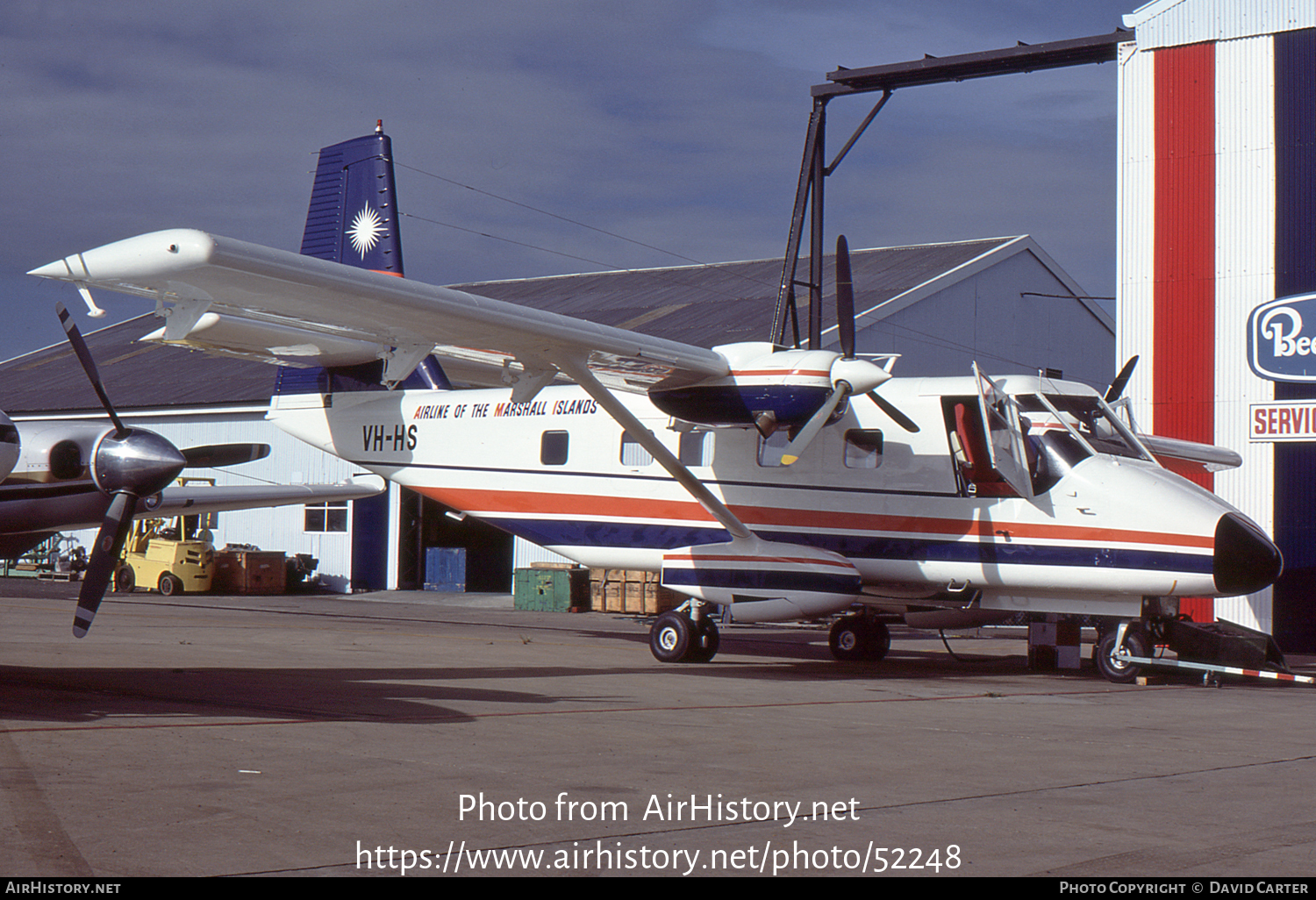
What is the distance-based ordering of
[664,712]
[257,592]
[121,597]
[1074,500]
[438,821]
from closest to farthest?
[438,821], [664,712], [1074,500], [121,597], [257,592]

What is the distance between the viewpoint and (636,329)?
34188 millimetres

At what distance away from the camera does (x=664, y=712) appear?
33.4 ft

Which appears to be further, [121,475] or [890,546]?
[890,546]

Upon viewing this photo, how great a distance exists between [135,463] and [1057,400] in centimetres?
961

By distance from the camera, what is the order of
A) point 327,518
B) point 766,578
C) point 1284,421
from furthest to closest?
1. point 327,518
2. point 1284,421
3. point 766,578

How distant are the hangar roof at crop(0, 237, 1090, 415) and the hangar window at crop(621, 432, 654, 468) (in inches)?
563

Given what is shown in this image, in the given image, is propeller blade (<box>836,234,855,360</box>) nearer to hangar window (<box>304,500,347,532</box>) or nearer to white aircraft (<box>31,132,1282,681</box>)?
white aircraft (<box>31,132,1282,681</box>)

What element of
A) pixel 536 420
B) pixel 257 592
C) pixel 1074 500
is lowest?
pixel 257 592

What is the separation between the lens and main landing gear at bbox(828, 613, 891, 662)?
55.2ft

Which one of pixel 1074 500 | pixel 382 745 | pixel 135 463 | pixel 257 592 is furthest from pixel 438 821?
pixel 257 592

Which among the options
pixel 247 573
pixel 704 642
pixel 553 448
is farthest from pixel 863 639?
pixel 247 573

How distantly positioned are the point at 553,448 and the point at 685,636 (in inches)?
127

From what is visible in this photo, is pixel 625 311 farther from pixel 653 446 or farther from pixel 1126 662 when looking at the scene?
pixel 1126 662
